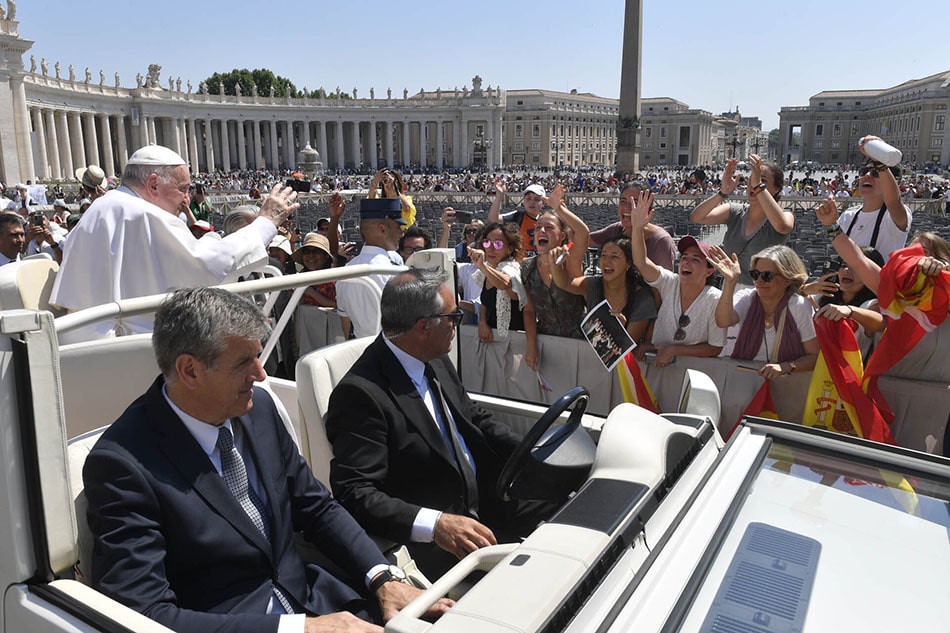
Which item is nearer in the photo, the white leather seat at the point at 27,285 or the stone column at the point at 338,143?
the white leather seat at the point at 27,285

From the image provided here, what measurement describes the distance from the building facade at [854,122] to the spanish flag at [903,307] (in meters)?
129

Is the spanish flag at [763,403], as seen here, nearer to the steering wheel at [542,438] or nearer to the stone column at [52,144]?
the steering wheel at [542,438]

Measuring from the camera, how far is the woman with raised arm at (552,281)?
5.04 m

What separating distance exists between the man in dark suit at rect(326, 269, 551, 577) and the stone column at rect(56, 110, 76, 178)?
66.1 meters

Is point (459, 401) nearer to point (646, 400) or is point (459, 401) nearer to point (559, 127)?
point (646, 400)

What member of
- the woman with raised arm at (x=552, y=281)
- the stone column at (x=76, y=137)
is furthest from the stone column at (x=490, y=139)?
the woman with raised arm at (x=552, y=281)

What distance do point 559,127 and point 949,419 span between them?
416 ft

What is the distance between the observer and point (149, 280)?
11.3 feet

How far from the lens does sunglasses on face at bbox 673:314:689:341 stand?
4637 mm

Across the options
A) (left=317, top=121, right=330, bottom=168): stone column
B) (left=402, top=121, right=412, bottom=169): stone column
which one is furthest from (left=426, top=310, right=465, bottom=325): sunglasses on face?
(left=402, top=121, right=412, bottom=169): stone column

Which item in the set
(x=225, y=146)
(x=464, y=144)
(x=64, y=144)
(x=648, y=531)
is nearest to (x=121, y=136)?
(x=64, y=144)

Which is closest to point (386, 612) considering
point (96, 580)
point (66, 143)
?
point (96, 580)

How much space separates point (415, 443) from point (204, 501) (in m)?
0.91

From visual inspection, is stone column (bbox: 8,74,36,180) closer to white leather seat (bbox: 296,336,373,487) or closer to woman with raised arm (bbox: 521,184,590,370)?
woman with raised arm (bbox: 521,184,590,370)
